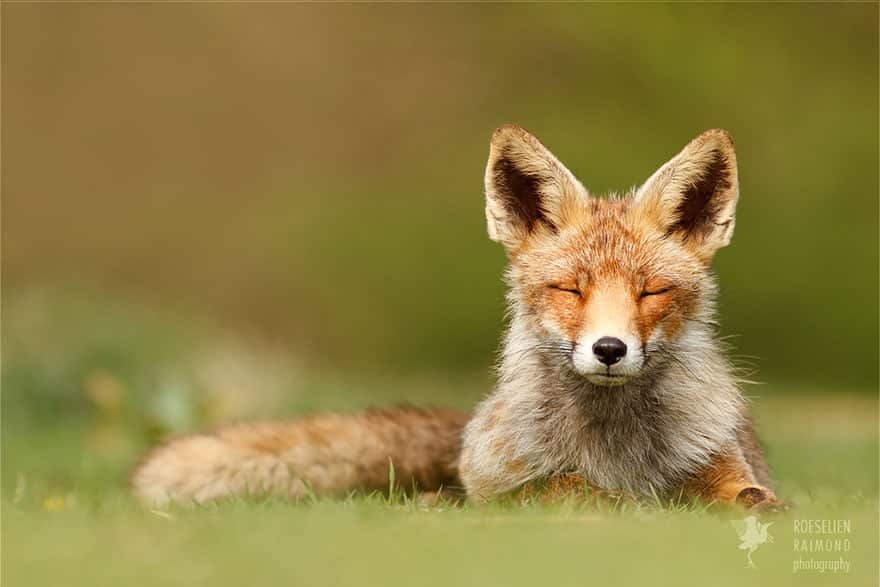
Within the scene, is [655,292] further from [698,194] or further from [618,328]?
[698,194]

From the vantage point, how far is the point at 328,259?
15.3 metres

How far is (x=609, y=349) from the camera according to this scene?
4633 mm

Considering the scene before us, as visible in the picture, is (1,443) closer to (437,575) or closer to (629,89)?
(437,575)

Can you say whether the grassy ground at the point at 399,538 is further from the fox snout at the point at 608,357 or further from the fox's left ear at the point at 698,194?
the fox's left ear at the point at 698,194

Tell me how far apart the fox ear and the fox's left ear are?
0.33m

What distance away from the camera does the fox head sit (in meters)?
4.77

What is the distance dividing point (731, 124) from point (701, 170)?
29.8 ft

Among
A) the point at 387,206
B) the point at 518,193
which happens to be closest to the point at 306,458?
the point at 518,193

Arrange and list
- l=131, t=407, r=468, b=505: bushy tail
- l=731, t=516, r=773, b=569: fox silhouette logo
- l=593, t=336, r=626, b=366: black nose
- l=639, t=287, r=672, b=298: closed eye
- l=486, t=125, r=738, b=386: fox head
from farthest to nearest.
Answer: l=131, t=407, r=468, b=505: bushy tail → l=639, t=287, r=672, b=298: closed eye → l=486, t=125, r=738, b=386: fox head → l=593, t=336, r=626, b=366: black nose → l=731, t=516, r=773, b=569: fox silhouette logo

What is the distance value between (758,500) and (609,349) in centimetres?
85

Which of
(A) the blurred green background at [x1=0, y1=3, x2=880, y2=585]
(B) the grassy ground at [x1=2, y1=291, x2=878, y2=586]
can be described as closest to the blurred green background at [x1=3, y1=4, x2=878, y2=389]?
(A) the blurred green background at [x1=0, y1=3, x2=880, y2=585]

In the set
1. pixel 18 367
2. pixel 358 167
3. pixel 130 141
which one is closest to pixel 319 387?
pixel 18 367

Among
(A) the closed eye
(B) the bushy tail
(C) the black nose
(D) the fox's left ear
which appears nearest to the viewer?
(C) the black nose

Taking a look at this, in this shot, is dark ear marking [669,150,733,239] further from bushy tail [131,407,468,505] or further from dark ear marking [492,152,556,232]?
bushy tail [131,407,468,505]
